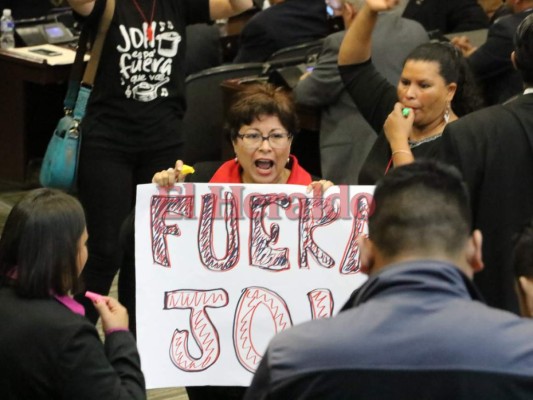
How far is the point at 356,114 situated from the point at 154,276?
2387 mm

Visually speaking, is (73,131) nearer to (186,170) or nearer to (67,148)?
(67,148)

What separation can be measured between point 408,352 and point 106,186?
288 cm

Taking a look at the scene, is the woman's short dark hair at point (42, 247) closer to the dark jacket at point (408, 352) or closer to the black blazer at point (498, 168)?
the dark jacket at point (408, 352)

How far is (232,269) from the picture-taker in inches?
143

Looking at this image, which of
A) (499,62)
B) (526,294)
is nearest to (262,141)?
(526,294)

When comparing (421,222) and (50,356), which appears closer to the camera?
(421,222)

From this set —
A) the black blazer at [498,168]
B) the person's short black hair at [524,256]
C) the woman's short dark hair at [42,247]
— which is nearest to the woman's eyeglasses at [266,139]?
the black blazer at [498,168]

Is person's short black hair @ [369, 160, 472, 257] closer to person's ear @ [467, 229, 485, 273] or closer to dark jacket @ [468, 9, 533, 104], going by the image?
person's ear @ [467, 229, 485, 273]

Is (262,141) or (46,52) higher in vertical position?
(46,52)

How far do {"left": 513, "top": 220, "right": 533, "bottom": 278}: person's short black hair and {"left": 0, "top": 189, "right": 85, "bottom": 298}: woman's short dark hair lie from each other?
1070 mm

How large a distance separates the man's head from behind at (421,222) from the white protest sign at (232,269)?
1320 millimetres

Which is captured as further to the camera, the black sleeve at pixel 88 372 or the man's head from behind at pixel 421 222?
the black sleeve at pixel 88 372

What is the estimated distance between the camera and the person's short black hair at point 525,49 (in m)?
3.46

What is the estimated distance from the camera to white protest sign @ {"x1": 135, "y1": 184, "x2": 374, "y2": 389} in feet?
11.8
